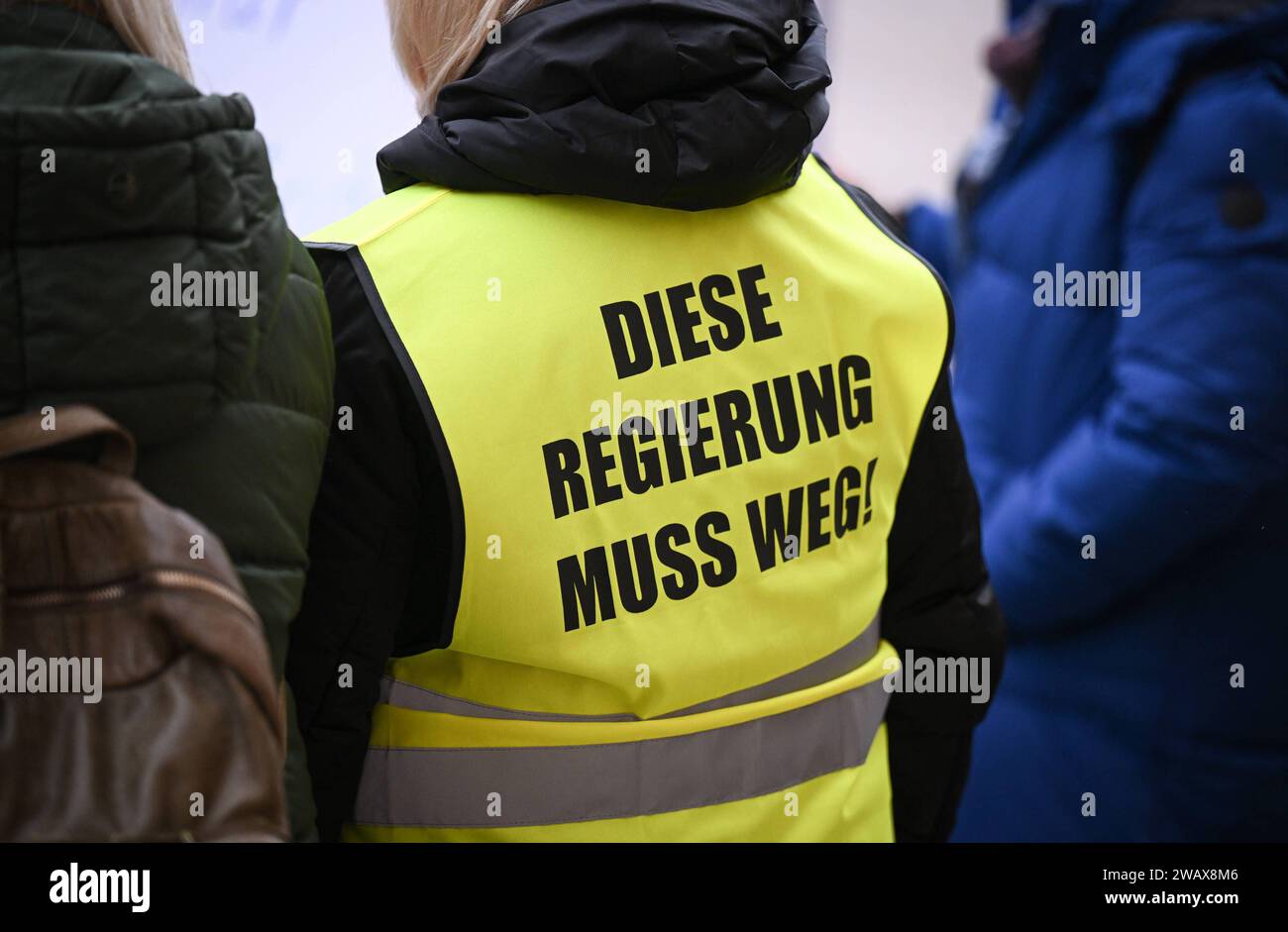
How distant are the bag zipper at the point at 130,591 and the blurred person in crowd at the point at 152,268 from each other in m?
0.07

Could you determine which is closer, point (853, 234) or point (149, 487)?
point (149, 487)

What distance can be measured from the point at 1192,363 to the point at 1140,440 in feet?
0.35

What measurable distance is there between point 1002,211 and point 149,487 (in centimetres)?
145

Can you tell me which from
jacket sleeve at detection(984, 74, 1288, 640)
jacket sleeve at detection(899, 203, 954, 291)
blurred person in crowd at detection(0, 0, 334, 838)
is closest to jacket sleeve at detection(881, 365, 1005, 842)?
jacket sleeve at detection(984, 74, 1288, 640)

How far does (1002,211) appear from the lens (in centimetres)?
196

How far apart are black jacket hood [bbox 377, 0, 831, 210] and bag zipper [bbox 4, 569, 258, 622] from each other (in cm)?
38

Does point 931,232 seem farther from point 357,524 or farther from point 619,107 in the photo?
point 357,524

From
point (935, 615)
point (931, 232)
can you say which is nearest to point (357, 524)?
point (935, 615)

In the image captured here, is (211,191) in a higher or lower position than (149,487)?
higher

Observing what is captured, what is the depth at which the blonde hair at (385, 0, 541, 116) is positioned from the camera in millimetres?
1014

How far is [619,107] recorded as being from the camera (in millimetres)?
987

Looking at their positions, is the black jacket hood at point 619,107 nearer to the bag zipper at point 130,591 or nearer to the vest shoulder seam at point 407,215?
the vest shoulder seam at point 407,215
